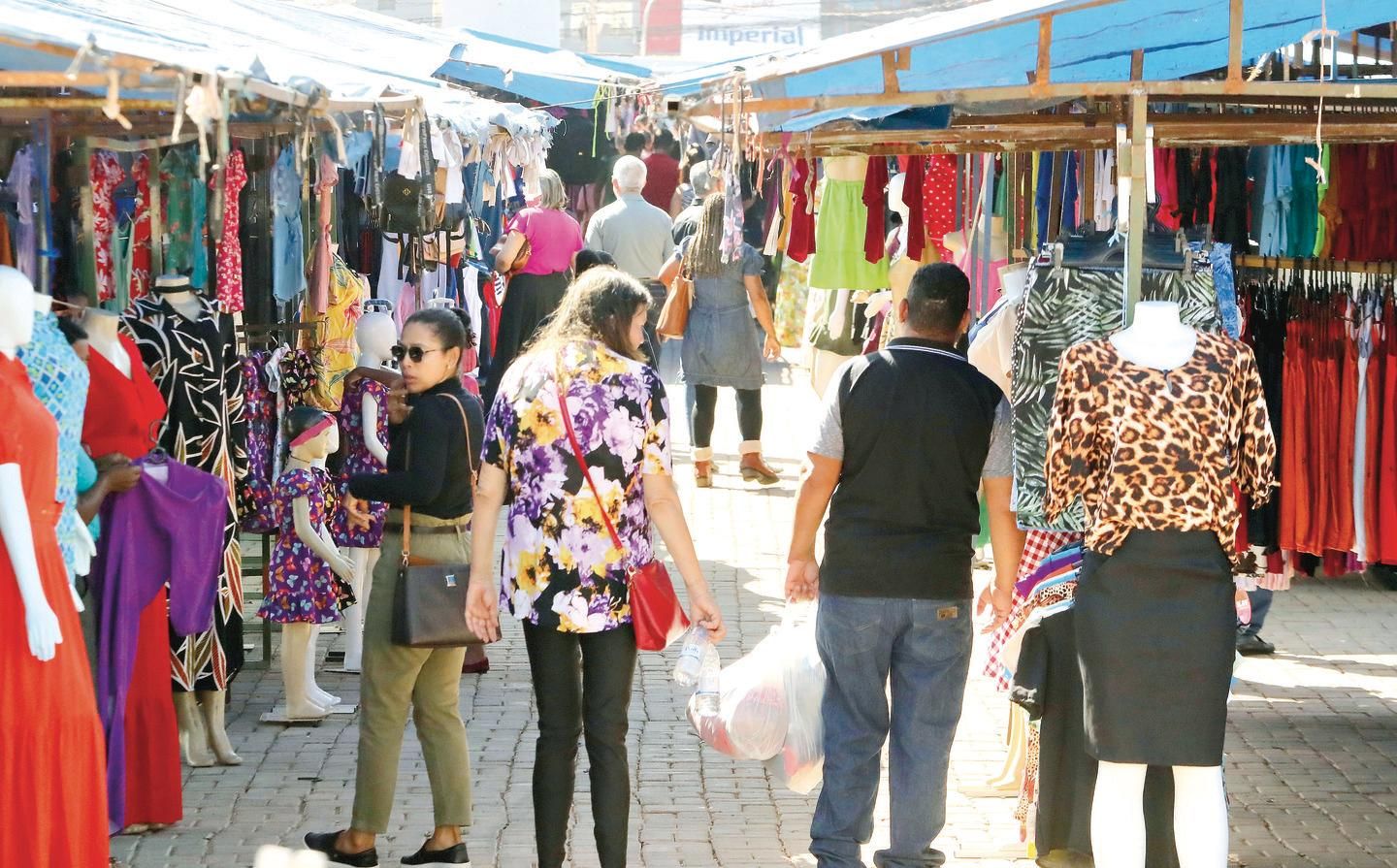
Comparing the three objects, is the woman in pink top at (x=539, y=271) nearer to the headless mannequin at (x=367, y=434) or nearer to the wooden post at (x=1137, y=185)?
the headless mannequin at (x=367, y=434)

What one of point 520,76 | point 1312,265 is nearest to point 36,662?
point 1312,265

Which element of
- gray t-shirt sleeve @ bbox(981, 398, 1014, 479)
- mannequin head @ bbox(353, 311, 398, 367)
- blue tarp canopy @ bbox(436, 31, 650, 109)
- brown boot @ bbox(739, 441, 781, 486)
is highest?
blue tarp canopy @ bbox(436, 31, 650, 109)

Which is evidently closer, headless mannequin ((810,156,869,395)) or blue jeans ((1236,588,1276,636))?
blue jeans ((1236,588,1276,636))

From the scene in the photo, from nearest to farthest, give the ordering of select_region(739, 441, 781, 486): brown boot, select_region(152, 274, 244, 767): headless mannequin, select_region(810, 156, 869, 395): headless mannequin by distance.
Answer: select_region(152, 274, 244, 767): headless mannequin, select_region(810, 156, 869, 395): headless mannequin, select_region(739, 441, 781, 486): brown boot

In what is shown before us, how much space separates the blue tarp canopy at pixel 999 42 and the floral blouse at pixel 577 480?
36.9 inches

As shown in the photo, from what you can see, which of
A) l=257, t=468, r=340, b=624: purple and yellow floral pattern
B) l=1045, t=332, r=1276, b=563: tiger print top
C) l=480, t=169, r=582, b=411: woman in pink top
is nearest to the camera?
l=1045, t=332, r=1276, b=563: tiger print top

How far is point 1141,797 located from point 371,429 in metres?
3.73

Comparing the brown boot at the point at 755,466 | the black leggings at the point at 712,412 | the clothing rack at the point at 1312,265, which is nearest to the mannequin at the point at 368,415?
the clothing rack at the point at 1312,265

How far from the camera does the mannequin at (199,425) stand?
6137mm

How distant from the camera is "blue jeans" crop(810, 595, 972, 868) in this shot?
4941 mm

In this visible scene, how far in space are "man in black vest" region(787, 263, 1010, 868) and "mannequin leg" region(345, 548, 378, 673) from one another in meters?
3.12

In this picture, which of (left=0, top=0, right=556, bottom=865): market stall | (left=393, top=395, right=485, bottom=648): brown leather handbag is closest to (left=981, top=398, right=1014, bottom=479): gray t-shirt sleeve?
(left=393, top=395, right=485, bottom=648): brown leather handbag

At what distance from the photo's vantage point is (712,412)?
12367mm

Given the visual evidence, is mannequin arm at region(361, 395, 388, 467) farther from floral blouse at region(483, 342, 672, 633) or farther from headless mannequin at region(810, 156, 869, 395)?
headless mannequin at region(810, 156, 869, 395)
